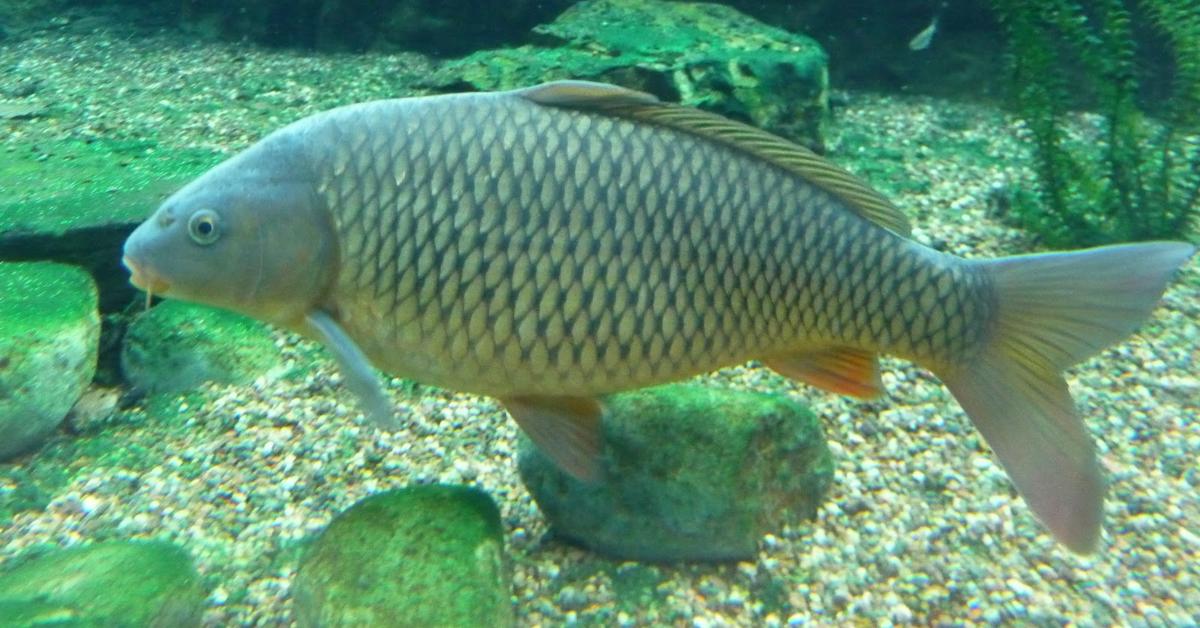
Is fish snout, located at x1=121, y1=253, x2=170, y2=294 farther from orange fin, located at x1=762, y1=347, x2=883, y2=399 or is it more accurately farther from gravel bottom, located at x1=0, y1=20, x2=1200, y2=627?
orange fin, located at x1=762, y1=347, x2=883, y2=399

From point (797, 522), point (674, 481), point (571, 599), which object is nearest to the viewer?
point (571, 599)

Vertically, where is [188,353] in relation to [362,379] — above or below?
below

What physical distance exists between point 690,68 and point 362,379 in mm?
4635

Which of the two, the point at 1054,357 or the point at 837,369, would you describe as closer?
the point at 1054,357

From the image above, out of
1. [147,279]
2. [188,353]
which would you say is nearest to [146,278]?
[147,279]

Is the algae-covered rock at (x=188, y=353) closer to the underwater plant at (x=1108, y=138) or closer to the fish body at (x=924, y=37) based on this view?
the underwater plant at (x=1108, y=138)

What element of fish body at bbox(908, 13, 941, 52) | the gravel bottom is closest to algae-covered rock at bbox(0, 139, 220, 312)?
the gravel bottom

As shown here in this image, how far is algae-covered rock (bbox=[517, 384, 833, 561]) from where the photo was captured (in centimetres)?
304

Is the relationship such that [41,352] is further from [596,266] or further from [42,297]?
[596,266]

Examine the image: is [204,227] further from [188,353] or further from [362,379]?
[188,353]

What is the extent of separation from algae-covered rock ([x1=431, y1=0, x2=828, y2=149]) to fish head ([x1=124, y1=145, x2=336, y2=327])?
402cm

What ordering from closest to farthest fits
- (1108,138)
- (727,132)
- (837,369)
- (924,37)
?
(727,132), (837,369), (1108,138), (924,37)

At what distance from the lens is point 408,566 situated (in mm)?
2629

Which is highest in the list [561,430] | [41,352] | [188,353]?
[561,430]
